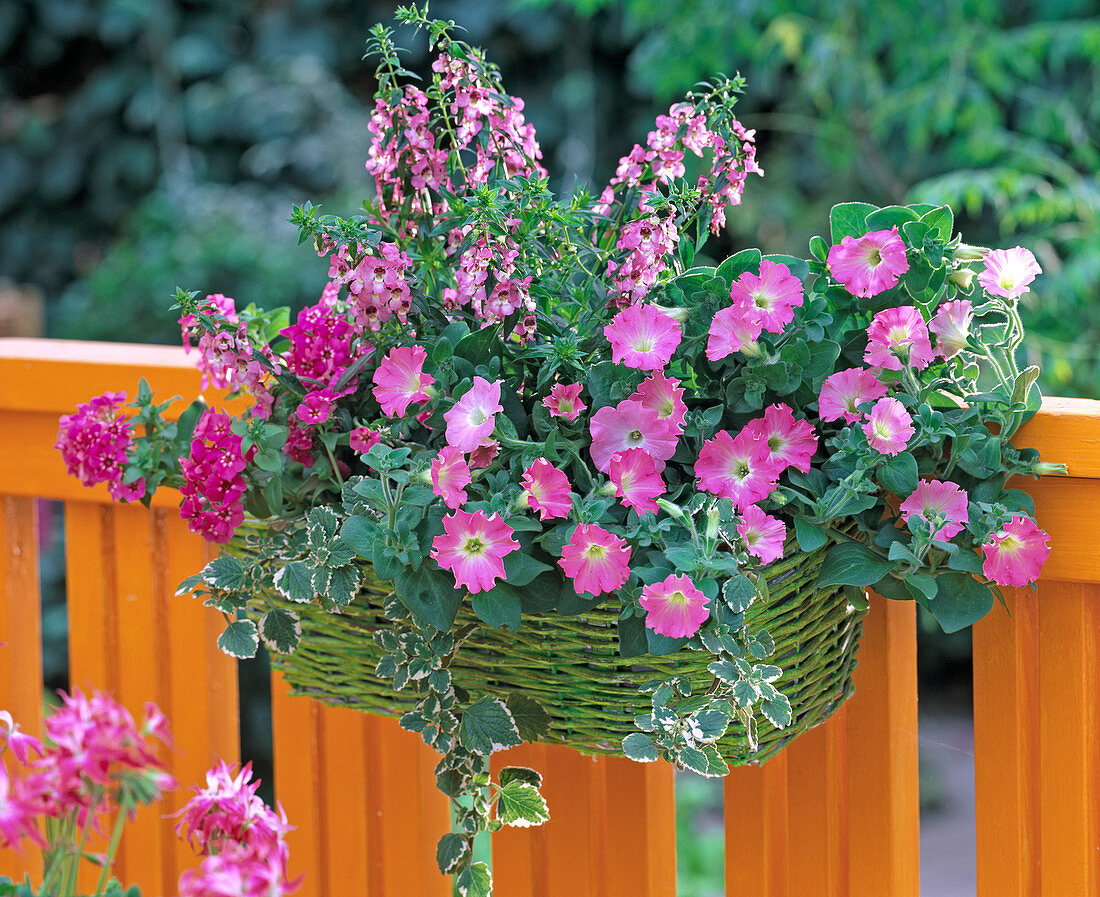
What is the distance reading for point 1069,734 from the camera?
0.83 m

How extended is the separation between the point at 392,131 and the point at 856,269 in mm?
303

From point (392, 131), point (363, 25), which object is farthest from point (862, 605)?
point (363, 25)

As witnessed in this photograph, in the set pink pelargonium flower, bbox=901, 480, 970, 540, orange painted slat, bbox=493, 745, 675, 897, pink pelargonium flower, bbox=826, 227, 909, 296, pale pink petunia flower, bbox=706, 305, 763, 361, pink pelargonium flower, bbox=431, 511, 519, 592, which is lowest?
orange painted slat, bbox=493, 745, 675, 897

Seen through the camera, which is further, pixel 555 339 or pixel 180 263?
pixel 180 263

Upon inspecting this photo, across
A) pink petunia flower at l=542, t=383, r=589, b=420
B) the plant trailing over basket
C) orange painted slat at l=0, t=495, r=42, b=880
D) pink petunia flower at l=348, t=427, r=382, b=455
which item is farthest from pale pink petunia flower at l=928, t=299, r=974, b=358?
orange painted slat at l=0, t=495, r=42, b=880

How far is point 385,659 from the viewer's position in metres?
0.73

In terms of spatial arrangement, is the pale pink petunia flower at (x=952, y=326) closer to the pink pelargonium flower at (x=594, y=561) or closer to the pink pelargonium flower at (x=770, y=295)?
the pink pelargonium flower at (x=770, y=295)

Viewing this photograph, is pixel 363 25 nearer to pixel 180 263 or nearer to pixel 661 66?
pixel 180 263

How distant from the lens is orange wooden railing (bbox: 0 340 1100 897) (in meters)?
0.83

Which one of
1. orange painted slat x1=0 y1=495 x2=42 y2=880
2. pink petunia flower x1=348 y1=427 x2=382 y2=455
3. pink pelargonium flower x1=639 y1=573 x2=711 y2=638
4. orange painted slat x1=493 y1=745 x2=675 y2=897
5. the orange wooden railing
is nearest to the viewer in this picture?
pink pelargonium flower x1=639 y1=573 x2=711 y2=638

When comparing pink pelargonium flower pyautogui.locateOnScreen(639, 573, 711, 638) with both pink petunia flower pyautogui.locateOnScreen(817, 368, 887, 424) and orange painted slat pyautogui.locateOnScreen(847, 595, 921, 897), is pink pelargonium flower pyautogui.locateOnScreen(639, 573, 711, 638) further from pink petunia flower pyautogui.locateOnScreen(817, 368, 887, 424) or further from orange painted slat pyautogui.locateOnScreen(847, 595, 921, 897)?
orange painted slat pyautogui.locateOnScreen(847, 595, 921, 897)

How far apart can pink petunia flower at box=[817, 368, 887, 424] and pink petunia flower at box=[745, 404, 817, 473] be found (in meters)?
0.03

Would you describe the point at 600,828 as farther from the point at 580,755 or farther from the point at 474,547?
the point at 474,547

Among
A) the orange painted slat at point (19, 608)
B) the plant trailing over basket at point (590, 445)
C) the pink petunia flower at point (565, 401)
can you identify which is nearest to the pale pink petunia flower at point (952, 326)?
the plant trailing over basket at point (590, 445)
